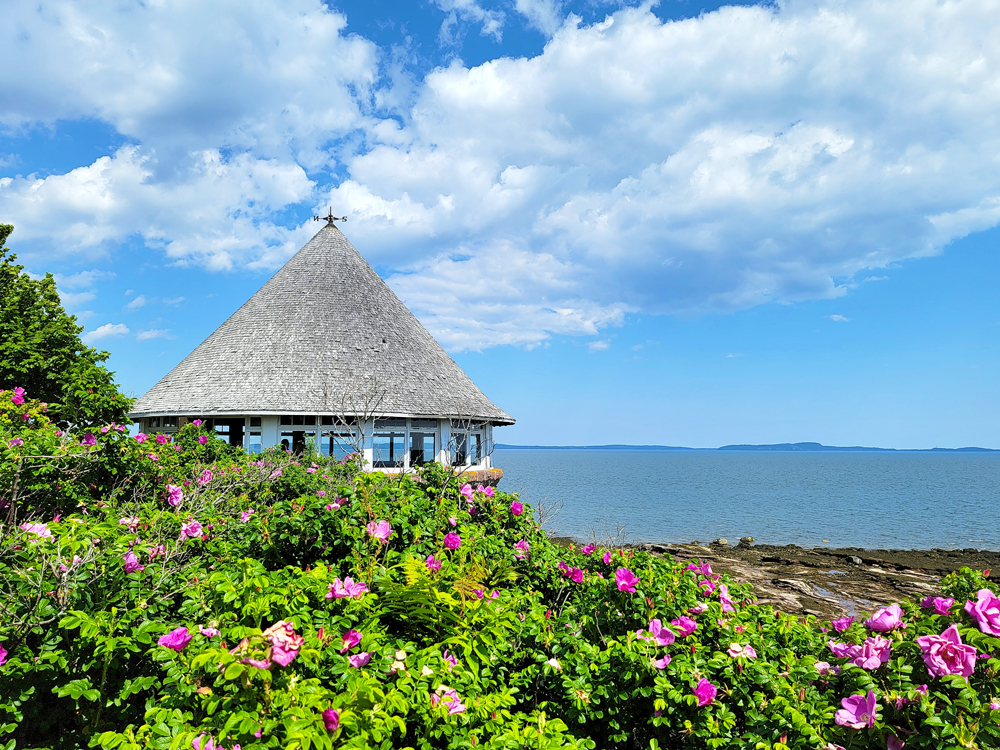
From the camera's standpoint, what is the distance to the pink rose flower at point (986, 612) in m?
2.88

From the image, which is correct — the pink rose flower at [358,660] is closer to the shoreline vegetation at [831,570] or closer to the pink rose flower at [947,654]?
the pink rose flower at [947,654]

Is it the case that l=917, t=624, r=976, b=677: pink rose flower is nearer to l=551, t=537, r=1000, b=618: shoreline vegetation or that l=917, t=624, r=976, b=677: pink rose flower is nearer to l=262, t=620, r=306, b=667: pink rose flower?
l=262, t=620, r=306, b=667: pink rose flower

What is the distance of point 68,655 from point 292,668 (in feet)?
4.73

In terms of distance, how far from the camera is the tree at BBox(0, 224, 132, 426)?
9.82 metres

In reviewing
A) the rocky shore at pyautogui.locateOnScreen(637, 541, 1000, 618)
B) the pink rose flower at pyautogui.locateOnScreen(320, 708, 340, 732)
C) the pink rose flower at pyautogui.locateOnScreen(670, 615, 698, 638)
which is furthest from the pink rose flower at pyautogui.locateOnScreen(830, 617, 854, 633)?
the rocky shore at pyautogui.locateOnScreen(637, 541, 1000, 618)

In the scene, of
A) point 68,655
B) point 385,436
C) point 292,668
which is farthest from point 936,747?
point 385,436

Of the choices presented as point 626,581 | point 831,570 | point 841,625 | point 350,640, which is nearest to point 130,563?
point 350,640

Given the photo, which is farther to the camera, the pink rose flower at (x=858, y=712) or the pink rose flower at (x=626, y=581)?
the pink rose flower at (x=626, y=581)

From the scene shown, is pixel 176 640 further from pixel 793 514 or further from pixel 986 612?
pixel 793 514

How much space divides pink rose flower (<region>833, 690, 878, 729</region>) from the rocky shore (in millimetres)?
12024

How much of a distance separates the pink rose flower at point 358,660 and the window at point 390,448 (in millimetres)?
17093

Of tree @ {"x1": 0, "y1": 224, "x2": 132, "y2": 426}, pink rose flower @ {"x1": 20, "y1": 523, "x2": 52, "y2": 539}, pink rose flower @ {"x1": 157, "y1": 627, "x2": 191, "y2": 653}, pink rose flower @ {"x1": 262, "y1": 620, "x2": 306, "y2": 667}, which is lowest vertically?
pink rose flower @ {"x1": 157, "y1": 627, "x2": 191, "y2": 653}

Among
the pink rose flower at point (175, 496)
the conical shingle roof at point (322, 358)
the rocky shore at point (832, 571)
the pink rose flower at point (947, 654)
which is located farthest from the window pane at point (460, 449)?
the pink rose flower at point (947, 654)

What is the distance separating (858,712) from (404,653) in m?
2.19
